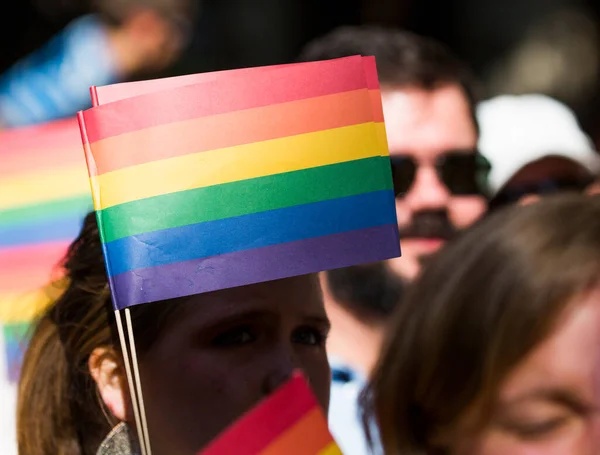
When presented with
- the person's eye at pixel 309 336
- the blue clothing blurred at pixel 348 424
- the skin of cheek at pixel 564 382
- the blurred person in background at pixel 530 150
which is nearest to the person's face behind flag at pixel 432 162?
the blurred person in background at pixel 530 150

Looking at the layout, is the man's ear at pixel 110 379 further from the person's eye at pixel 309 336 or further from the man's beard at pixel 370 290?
the man's beard at pixel 370 290

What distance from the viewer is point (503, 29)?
5562 mm

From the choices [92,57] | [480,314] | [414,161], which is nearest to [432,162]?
[414,161]

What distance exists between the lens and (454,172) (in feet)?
7.32

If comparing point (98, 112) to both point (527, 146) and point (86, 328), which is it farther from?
point (527, 146)

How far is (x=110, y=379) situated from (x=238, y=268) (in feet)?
0.77

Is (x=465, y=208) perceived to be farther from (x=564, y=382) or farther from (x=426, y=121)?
(x=564, y=382)

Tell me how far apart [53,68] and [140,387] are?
218 centimetres

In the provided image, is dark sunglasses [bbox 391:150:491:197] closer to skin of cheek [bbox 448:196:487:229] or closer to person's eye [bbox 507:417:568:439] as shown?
skin of cheek [bbox 448:196:487:229]

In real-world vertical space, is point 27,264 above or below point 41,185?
below

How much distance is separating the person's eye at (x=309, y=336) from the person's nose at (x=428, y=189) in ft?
3.16

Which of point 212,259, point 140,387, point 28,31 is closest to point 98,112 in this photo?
point 212,259

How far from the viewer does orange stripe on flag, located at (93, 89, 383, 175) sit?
1174 millimetres

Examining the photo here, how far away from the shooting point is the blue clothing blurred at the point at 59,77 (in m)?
2.84
